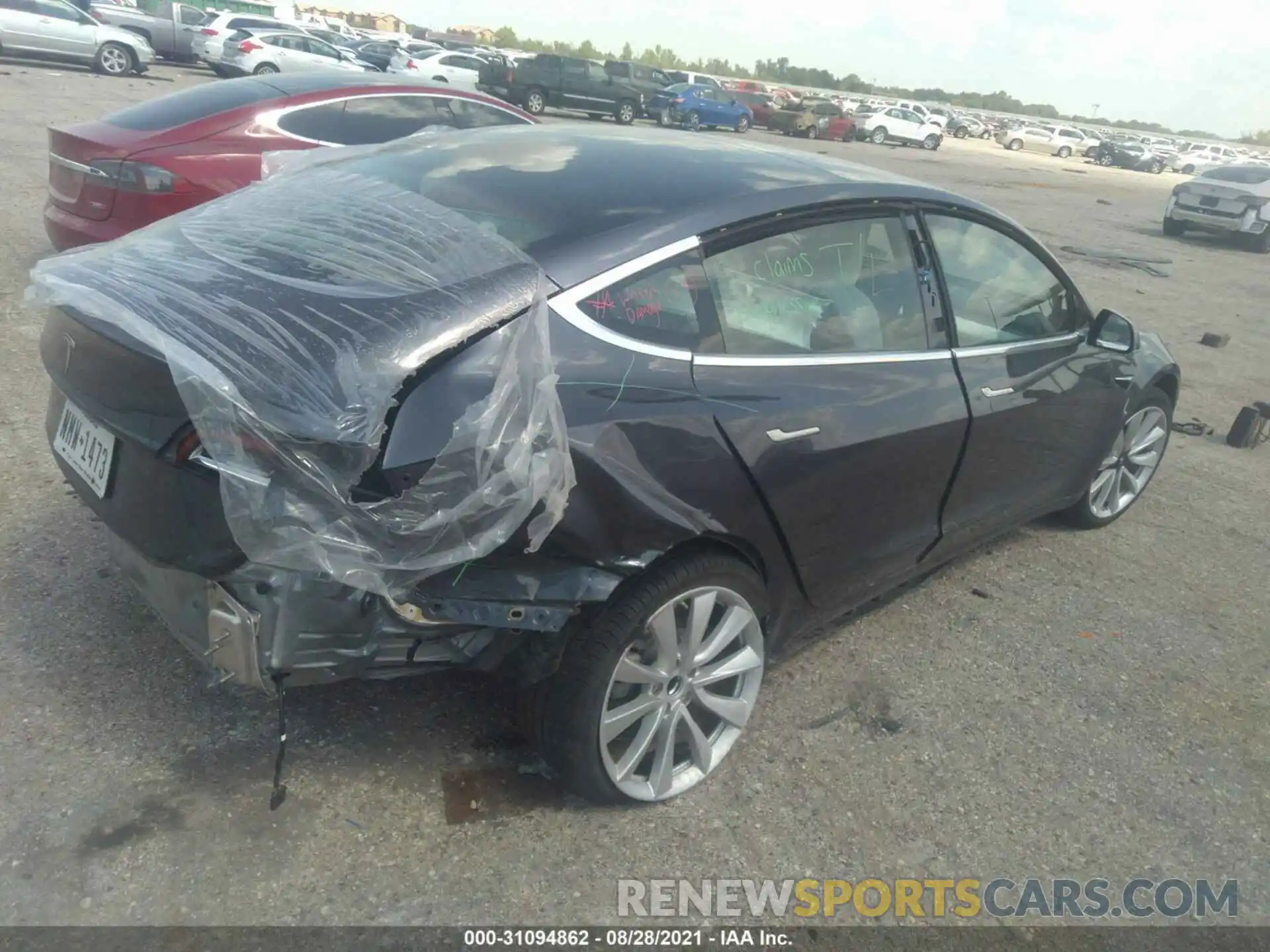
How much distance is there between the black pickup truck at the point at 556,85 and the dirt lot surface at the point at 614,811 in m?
25.6

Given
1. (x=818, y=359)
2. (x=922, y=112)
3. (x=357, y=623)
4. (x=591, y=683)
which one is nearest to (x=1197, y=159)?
(x=922, y=112)

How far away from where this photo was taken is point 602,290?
8.01ft

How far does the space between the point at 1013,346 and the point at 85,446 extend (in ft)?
10.3

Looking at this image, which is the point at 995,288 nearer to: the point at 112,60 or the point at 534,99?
the point at 112,60

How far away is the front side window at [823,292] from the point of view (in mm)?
2729

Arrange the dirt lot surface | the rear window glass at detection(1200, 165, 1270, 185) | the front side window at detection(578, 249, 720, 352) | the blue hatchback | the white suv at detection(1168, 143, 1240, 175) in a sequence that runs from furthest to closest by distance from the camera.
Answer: the white suv at detection(1168, 143, 1240, 175) < the blue hatchback < the rear window glass at detection(1200, 165, 1270, 185) < the front side window at detection(578, 249, 720, 352) < the dirt lot surface

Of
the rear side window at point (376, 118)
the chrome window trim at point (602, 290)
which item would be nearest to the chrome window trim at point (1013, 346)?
the chrome window trim at point (602, 290)

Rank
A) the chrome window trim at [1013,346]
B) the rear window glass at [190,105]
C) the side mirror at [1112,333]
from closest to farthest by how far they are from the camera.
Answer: the chrome window trim at [1013,346], the side mirror at [1112,333], the rear window glass at [190,105]

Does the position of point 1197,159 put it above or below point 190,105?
above

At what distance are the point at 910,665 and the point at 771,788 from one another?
94 cm

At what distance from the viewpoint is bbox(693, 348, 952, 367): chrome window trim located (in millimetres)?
2623

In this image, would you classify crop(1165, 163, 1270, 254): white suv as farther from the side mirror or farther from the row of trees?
the row of trees

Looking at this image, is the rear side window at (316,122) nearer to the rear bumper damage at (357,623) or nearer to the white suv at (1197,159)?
the rear bumper damage at (357,623)

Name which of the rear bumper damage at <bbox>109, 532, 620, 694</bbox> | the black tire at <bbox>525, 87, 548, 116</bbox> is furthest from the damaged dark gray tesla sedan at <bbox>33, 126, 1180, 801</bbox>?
the black tire at <bbox>525, 87, 548, 116</bbox>
